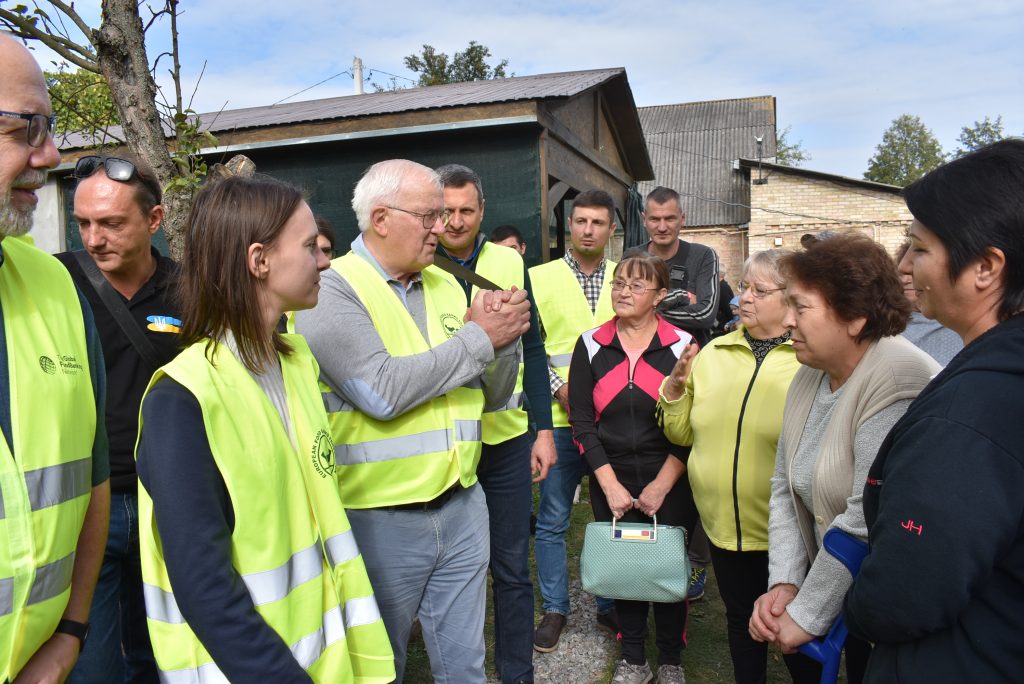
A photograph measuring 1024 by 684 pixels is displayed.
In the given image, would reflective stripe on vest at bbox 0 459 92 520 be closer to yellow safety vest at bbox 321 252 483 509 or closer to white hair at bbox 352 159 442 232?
yellow safety vest at bbox 321 252 483 509

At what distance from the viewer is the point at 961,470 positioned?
1271 mm

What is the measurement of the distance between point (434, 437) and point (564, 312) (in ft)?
7.71

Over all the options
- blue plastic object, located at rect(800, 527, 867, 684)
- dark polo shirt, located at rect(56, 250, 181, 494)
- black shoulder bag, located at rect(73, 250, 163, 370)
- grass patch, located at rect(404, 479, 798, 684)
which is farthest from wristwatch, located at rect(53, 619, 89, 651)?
grass patch, located at rect(404, 479, 798, 684)

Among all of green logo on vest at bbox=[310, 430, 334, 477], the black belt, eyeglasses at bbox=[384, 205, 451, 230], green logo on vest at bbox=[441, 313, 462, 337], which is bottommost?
the black belt

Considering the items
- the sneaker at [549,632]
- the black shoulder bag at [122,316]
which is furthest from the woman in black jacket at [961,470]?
the sneaker at [549,632]

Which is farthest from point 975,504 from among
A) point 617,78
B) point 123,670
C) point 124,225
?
point 617,78

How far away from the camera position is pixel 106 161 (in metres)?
2.55

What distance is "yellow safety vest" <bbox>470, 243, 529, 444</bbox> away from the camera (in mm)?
2859

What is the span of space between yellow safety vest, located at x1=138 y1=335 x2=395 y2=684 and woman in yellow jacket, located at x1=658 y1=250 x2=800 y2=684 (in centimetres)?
169

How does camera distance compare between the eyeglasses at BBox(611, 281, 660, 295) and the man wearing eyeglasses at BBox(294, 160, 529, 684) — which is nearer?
the man wearing eyeglasses at BBox(294, 160, 529, 684)

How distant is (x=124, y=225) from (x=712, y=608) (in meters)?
3.68

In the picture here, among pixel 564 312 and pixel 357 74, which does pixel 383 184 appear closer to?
pixel 564 312

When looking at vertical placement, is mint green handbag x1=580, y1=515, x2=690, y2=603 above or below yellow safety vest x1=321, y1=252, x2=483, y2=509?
below

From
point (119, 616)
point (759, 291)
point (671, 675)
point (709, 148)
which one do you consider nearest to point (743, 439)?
point (759, 291)
